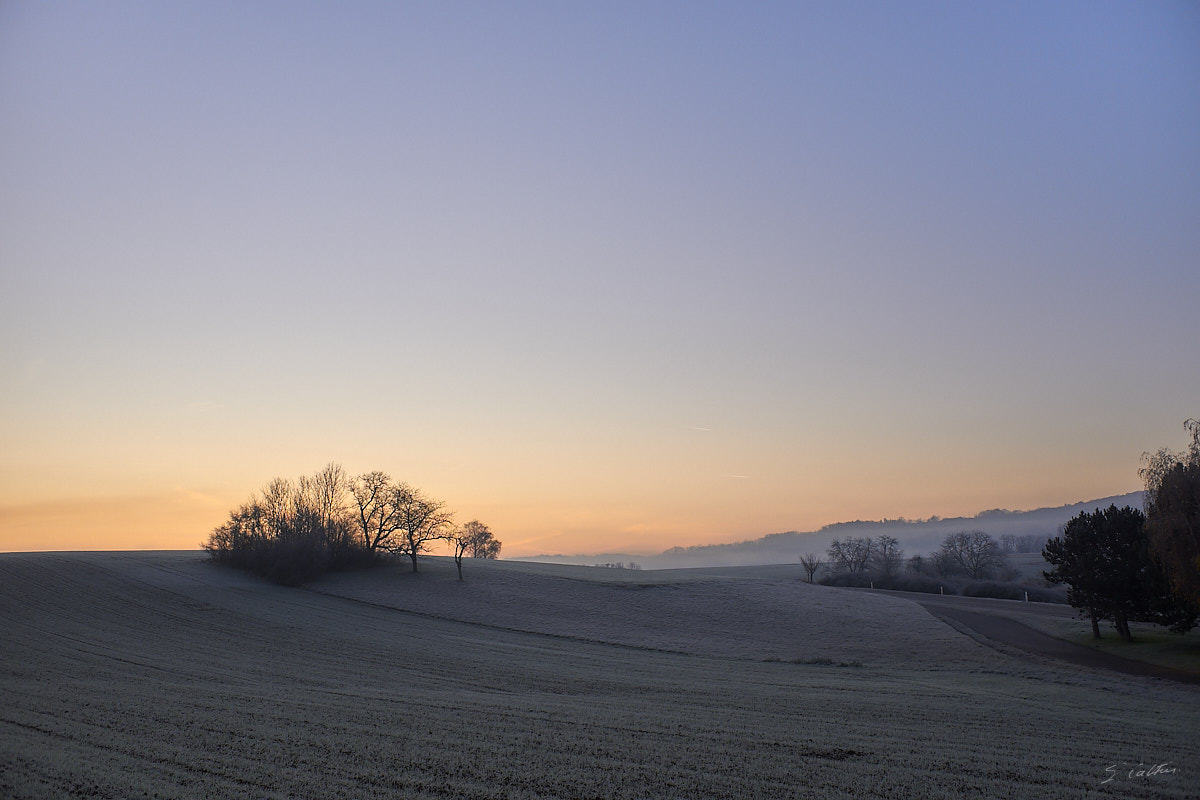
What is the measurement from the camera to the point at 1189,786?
12.0m

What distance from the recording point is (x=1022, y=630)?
41.8 m

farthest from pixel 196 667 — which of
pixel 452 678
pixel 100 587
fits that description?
pixel 100 587

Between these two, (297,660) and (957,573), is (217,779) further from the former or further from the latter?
(957,573)

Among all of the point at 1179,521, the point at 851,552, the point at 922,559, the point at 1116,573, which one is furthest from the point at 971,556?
the point at 1179,521

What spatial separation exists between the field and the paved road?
2.10 metres

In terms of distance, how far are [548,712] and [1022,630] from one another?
38.3 meters

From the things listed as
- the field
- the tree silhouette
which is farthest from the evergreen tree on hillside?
the field

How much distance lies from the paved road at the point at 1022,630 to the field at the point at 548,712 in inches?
82.8

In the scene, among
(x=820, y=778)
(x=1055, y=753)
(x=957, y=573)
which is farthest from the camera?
(x=957, y=573)

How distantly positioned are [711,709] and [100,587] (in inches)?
1992

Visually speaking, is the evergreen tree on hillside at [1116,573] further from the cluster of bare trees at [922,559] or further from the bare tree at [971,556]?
the bare tree at [971,556]

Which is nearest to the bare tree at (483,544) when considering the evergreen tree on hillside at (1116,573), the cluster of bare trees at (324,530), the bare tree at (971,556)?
the cluster of bare trees at (324,530)

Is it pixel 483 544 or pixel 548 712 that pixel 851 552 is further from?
pixel 548 712

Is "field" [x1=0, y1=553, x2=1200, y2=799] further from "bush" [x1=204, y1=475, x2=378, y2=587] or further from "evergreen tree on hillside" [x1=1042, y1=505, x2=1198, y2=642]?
"bush" [x1=204, y1=475, x2=378, y2=587]
